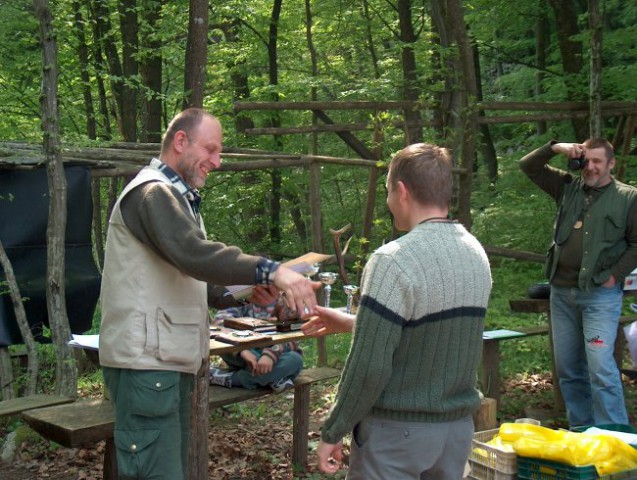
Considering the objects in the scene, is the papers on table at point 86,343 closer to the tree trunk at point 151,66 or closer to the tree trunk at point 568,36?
the tree trunk at point 151,66

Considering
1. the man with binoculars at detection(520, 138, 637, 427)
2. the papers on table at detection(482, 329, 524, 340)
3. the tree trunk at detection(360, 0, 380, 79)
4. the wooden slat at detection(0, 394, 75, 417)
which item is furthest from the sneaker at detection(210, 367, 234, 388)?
the tree trunk at detection(360, 0, 380, 79)

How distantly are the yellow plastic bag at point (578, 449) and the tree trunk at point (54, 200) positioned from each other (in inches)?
135

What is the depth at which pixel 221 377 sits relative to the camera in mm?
5738

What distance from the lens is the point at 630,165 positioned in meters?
10.4

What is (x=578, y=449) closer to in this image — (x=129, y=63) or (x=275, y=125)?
(x=129, y=63)

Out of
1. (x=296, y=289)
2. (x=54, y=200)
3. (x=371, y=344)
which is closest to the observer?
(x=371, y=344)

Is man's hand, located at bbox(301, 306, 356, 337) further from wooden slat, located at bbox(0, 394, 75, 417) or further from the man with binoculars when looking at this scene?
the man with binoculars

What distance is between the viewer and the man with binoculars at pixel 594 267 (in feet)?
19.5

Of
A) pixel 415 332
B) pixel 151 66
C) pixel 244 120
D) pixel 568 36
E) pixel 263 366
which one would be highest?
pixel 568 36

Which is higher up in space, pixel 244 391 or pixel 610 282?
pixel 610 282

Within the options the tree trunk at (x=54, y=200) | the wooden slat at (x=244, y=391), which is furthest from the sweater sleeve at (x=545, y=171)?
the tree trunk at (x=54, y=200)

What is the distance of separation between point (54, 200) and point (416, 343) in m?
4.15

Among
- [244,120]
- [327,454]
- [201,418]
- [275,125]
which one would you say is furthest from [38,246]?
[244,120]

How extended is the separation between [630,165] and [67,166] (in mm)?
6971
